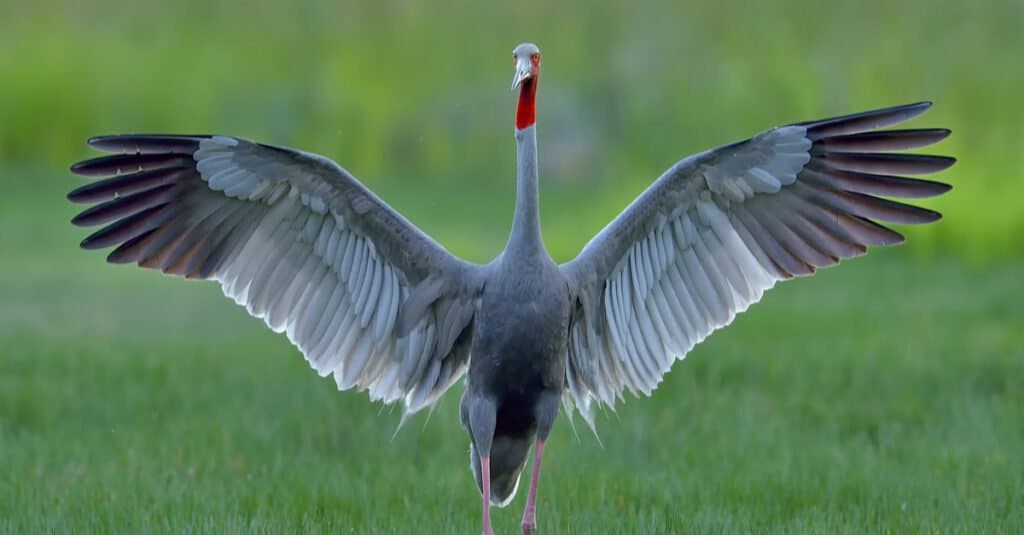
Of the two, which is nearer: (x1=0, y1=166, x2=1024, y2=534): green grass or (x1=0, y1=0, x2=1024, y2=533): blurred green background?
(x1=0, y1=166, x2=1024, y2=534): green grass

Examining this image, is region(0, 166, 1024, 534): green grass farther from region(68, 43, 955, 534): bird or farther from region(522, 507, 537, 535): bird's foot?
region(68, 43, 955, 534): bird

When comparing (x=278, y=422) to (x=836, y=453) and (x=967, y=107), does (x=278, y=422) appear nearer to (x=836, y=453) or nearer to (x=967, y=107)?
(x=836, y=453)

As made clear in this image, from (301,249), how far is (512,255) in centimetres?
106

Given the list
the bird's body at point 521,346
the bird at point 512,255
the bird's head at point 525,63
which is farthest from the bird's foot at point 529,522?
the bird's head at point 525,63

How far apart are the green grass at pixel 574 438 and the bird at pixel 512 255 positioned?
63 cm

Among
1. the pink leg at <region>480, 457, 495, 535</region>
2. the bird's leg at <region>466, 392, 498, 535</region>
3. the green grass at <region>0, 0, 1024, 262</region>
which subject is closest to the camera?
the pink leg at <region>480, 457, 495, 535</region>

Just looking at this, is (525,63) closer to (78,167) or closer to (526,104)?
(526,104)

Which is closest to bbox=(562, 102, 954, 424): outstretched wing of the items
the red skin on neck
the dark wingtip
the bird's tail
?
the bird's tail

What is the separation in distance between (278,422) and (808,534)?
368cm

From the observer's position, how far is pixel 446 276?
21.1ft

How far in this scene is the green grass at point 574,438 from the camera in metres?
6.47

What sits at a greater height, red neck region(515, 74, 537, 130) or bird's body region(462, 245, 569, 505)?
red neck region(515, 74, 537, 130)

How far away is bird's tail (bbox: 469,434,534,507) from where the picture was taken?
655 centimetres

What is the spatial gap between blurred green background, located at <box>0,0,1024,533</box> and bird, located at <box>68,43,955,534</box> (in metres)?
0.63
